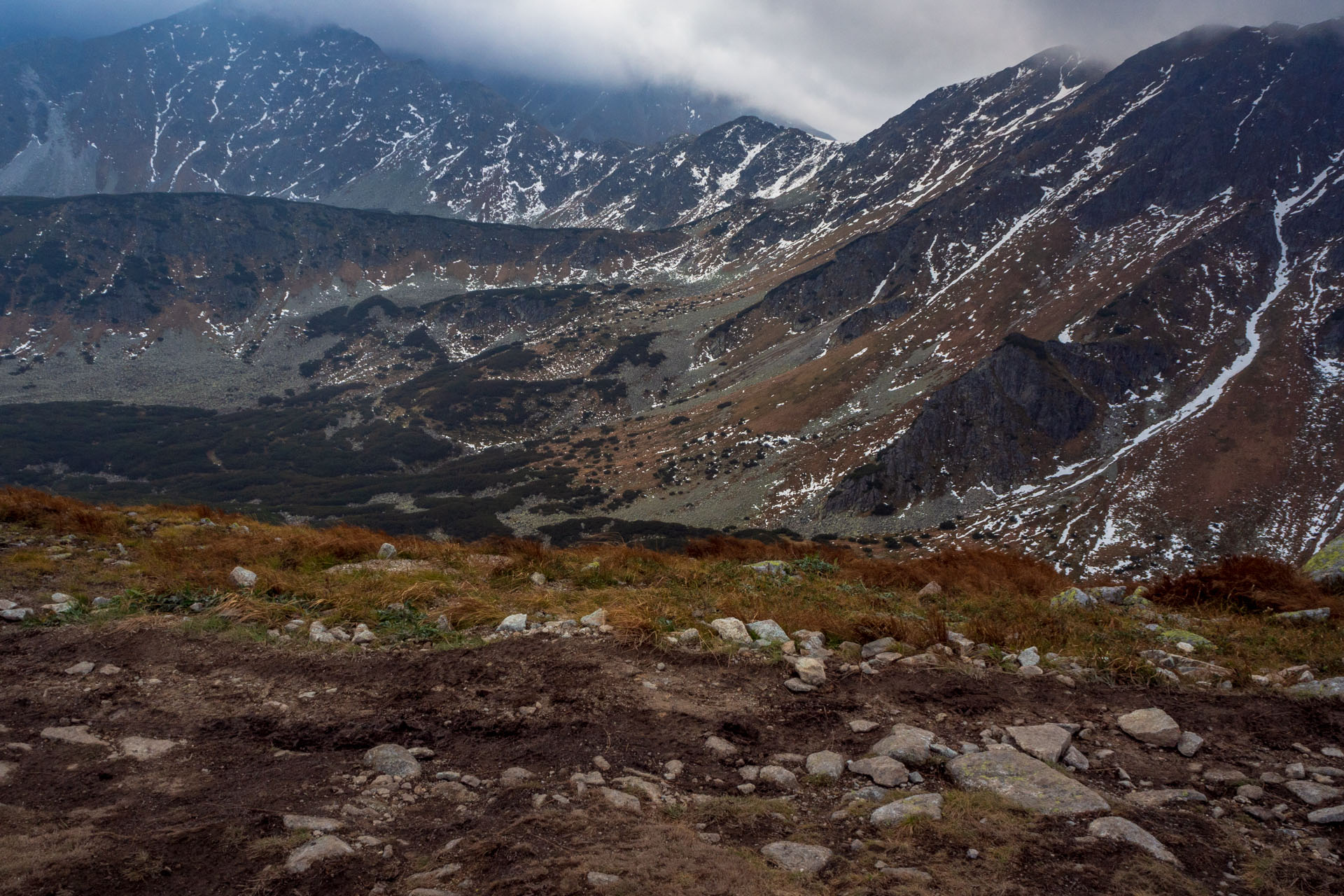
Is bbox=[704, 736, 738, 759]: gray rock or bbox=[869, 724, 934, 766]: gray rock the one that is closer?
bbox=[869, 724, 934, 766]: gray rock

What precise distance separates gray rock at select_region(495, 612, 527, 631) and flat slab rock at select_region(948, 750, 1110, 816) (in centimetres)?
485

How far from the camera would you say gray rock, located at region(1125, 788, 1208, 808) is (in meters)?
4.44

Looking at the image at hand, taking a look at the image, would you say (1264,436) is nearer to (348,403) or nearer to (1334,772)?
(1334,772)

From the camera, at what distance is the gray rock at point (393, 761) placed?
4.71 meters

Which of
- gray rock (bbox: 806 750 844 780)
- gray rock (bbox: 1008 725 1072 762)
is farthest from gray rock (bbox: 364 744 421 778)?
gray rock (bbox: 1008 725 1072 762)

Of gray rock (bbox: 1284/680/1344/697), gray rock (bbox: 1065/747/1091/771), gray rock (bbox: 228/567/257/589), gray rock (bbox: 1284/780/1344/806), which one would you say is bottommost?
gray rock (bbox: 228/567/257/589)

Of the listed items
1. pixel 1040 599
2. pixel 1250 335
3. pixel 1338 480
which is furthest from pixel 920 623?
pixel 1250 335

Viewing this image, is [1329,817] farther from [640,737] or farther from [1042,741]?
[640,737]

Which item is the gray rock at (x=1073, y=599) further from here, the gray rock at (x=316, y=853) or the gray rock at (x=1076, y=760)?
the gray rock at (x=316, y=853)

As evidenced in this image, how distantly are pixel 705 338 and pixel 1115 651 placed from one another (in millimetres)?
174892

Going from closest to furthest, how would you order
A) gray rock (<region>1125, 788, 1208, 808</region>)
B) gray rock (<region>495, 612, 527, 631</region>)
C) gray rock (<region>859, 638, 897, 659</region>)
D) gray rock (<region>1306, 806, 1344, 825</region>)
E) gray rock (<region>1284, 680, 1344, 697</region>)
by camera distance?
gray rock (<region>1306, 806, 1344, 825</region>) → gray rock (<region>1125, 788, 1208, 808</region>) → gray rock (<region>1284, 680, 1344, 697</region>) → gray rock (<region>859, 638, 897, 659</region>) → gray rock (<region>495, 612, 527, 631</region>)

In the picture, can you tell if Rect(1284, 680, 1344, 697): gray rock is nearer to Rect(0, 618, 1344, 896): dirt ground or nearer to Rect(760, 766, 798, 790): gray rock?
Rect(0, 618, 1344, 896): dirt ground

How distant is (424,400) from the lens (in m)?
176

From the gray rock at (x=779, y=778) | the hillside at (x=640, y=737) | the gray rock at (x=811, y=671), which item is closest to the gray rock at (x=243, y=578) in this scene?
the hillside at (x=640, y=737)
